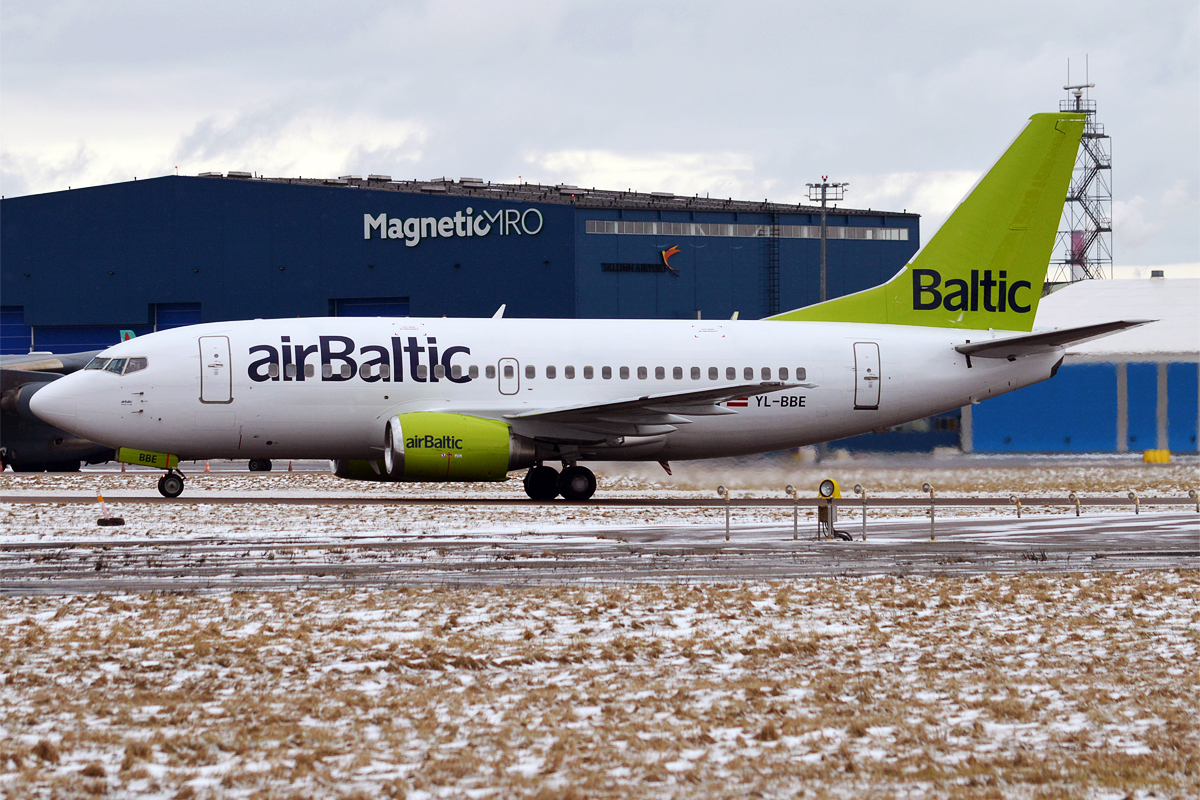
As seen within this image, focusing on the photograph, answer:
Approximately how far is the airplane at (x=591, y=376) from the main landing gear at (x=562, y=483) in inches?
1.4

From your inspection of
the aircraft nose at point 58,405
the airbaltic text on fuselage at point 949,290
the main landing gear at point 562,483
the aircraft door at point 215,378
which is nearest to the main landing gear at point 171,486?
the aircraft nose at point 58,405

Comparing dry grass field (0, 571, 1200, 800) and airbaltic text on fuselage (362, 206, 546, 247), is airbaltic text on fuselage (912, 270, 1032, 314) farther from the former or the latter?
airbaltic text on fuselage (362, 206, 546, 247)

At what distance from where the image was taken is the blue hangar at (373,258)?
7181cm

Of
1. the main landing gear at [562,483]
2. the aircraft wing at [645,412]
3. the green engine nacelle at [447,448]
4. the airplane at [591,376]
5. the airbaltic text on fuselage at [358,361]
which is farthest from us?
the main landing gear at [562,483]

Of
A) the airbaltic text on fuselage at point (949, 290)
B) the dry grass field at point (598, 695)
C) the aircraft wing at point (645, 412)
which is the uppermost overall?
the airbaltic text on fuselage at point (949, 290)

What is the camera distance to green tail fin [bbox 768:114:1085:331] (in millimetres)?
33969

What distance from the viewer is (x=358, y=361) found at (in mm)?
30234

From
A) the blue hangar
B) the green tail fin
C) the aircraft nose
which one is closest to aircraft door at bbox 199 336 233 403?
the aircraft nose

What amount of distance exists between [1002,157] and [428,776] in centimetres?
2960

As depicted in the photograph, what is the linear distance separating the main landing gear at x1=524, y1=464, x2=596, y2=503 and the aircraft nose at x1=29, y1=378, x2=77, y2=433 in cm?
1034

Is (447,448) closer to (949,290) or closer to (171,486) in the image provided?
(171,486)

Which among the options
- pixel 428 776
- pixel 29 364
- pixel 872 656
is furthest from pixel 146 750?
pixel 29 364

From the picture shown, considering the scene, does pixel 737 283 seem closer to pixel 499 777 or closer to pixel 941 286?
pixel 941 286

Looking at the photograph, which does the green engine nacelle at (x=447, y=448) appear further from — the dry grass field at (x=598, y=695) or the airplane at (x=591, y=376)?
the dry grass field at (x=598, y=695)
